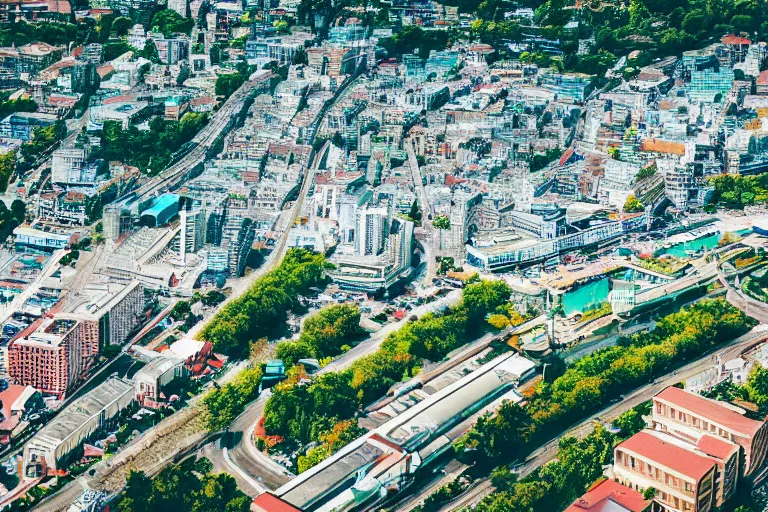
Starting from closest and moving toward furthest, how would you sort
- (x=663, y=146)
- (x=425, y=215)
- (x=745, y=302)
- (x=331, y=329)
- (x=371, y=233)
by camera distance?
(x=331, y=329) < (x=745, y=302) < (x=371, y=233) < (x=425, y=215) < (x=663, y=146)

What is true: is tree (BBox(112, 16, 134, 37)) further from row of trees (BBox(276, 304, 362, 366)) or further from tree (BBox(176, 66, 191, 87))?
row of trees (BBox(276, 304, 362, 366))

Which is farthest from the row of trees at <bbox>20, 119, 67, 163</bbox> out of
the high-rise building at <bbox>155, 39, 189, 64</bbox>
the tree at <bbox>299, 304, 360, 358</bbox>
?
the tree at <bbox>299, 304, 360, 358</bbox>

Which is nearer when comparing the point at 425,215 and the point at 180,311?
the point at 180,311

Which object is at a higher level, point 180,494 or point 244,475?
point 180,494

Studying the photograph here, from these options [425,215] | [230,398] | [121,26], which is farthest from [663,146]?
[121,26]

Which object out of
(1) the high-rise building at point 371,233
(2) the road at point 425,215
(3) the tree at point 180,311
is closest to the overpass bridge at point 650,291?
(2) the road at point 425,215

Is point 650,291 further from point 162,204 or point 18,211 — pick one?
point 18,211

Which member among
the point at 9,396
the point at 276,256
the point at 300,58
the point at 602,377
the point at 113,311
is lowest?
the point at 9,396
